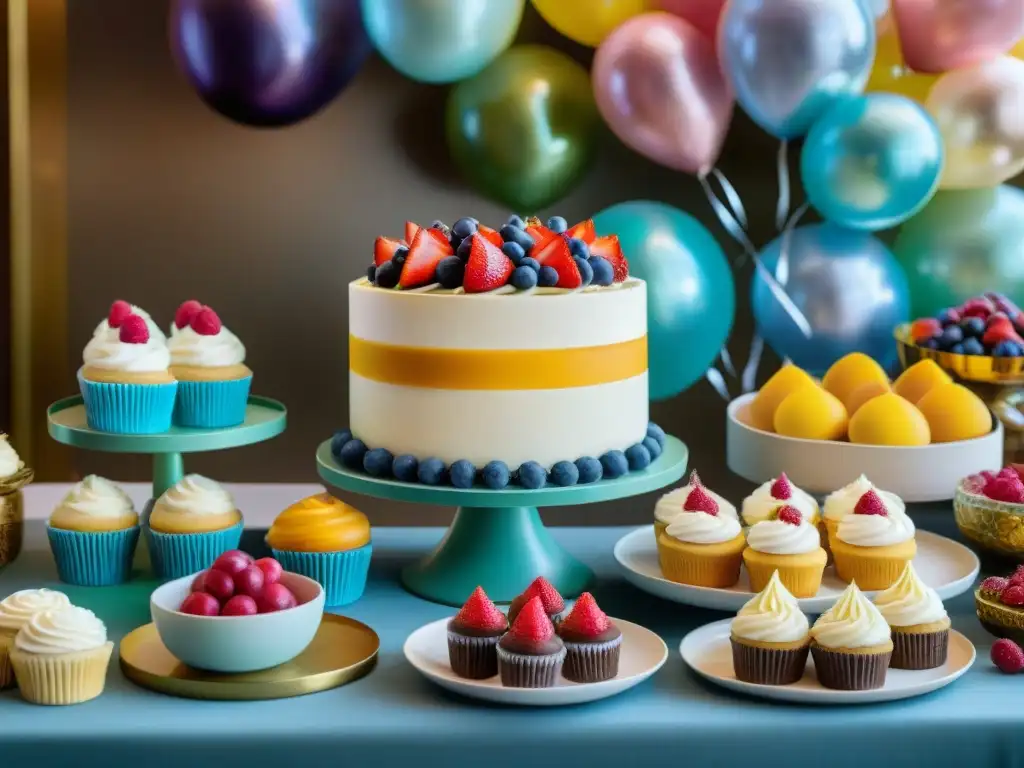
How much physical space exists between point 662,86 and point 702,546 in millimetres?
1015

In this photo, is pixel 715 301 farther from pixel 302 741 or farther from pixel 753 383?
pixel 302 741

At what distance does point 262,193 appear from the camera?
310cm

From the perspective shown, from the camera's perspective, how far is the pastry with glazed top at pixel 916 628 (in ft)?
5.24

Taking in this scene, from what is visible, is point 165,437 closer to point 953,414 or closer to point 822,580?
point 822,580

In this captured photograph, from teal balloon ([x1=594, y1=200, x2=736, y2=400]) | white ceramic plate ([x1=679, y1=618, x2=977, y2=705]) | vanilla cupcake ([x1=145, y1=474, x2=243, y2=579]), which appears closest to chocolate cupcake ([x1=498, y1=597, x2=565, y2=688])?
white ceramic plate ([x1=679, y1=618, x2=977, y2=705])

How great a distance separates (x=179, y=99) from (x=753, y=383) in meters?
1.42

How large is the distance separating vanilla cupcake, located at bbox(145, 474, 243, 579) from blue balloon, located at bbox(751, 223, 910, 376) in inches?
46.7

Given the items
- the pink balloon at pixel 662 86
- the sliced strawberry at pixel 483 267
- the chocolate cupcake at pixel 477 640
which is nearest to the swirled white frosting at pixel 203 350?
the sliced strawberry at pixel 483 267

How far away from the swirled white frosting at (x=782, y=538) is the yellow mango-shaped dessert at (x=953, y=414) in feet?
1.34

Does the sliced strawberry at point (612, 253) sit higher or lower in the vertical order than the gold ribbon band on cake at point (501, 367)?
higher

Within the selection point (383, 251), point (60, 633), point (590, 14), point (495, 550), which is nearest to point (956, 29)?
point (590, 14)

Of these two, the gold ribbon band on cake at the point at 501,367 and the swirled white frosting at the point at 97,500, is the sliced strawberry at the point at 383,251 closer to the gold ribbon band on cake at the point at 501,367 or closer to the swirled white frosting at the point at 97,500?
the gold ribbon band on cake at the point at 501,367

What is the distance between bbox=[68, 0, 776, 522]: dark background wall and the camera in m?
3.05

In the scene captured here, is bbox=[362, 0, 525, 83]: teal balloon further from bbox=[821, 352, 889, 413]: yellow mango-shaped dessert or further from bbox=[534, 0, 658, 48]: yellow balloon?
bbox=[821, 352, 889, 413]: yellow mango-shaped dessert
